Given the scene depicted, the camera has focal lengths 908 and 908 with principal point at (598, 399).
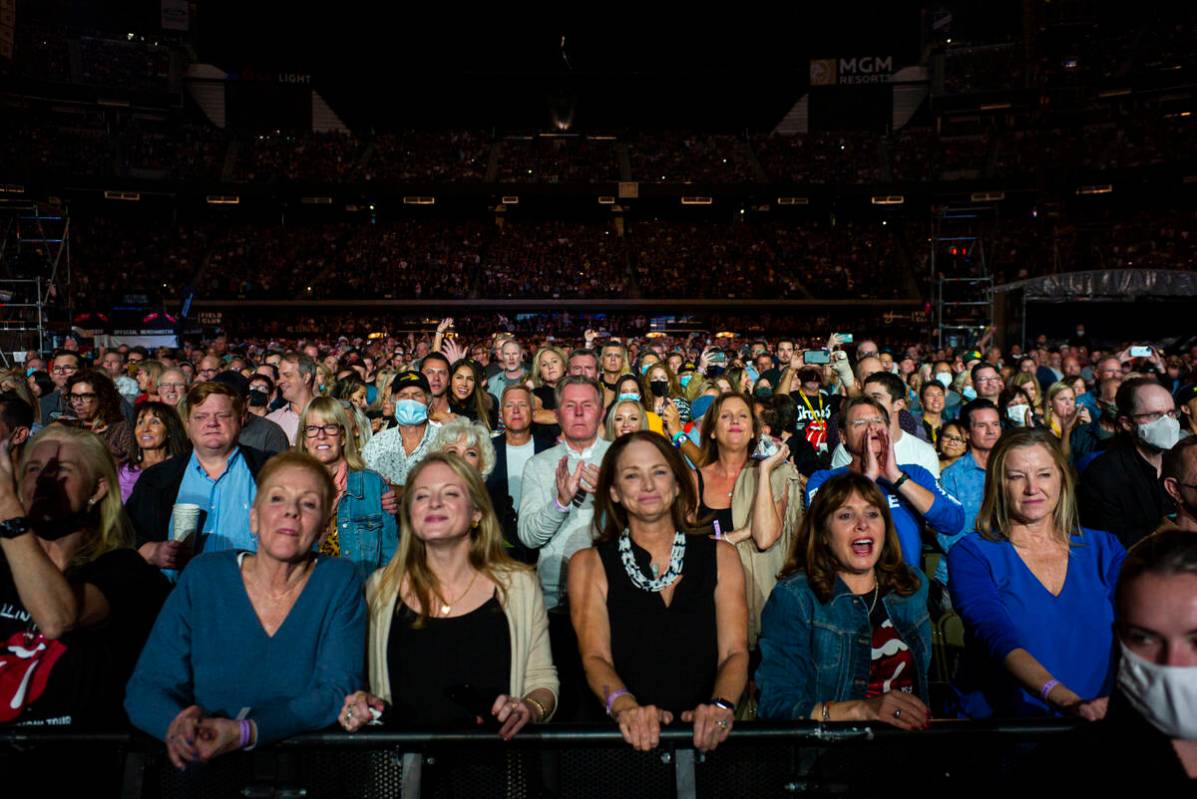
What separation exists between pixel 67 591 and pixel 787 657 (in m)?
2.10

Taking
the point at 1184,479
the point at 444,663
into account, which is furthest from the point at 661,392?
the point at 444,663

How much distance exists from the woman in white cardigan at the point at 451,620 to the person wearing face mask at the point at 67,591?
2.48 feet

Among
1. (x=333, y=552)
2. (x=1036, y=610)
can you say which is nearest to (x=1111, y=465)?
(x=1036, y=610)

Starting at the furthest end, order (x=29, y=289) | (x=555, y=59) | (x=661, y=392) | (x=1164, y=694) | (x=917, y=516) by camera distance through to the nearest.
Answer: (x=555, y=59) < (x=29, y=289) < (x=661, y=392) < (x=917, y=516) < (x=1164, y=694)

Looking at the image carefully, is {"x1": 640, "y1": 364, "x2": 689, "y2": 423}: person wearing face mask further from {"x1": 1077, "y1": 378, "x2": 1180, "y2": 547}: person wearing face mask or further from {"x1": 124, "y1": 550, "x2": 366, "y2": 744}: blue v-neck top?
{"x1": 124, "y1": 550, "x2": 366, "y2": 744}: blue v-neck top

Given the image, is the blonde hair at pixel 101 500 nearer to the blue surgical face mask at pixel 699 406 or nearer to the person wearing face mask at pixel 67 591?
the person wearing face mask at pixel 67 591

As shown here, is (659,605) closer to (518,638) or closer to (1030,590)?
(518,638)

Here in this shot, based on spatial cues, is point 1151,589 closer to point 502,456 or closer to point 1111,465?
point 1111,465

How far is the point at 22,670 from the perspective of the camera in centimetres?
260

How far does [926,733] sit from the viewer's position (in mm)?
2365

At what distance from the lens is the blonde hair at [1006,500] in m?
3.03

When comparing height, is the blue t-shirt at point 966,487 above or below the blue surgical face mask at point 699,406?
below

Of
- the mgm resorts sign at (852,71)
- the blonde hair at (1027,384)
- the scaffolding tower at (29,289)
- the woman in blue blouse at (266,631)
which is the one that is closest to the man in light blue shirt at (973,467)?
the blonde hair at (1027,384)

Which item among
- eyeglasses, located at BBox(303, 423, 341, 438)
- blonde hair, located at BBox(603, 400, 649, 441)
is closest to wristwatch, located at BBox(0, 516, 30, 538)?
eyeglasses, located at BBox(303, 423, 341, 438)
